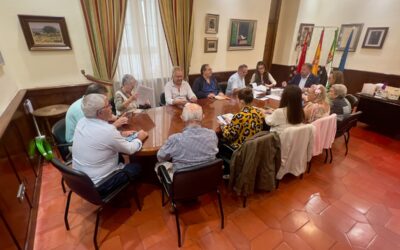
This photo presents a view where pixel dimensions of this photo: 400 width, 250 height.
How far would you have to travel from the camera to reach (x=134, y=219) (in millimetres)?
1809

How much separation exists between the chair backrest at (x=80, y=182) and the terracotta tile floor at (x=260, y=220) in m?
0.52

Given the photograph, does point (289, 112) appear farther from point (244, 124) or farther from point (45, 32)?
point (45, 32)

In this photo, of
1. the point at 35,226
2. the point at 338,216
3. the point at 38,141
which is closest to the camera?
the point at 35,226

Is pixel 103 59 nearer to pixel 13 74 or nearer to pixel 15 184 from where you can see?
pixel 13 74

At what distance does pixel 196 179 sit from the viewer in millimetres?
1391

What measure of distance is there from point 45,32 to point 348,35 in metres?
5.78

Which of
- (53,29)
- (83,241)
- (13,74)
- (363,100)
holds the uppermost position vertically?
(53,29)

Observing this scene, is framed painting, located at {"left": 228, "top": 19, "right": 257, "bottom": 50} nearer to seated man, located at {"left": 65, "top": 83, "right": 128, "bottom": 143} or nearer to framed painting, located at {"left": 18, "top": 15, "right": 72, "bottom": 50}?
framed painting, located at {"left": 18, "top": 15, "right": 72, "bottom": 50}

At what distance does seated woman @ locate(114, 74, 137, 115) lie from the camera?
2248 mm

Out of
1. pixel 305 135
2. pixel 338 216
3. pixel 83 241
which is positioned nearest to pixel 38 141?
pixel 83 241

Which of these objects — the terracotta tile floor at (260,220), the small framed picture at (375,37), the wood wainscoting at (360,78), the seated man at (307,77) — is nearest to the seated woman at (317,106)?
the terracotta tile floor at (260,220)

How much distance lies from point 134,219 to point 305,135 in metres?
1.85

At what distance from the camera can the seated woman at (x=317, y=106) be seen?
Answer: 84.7 inches

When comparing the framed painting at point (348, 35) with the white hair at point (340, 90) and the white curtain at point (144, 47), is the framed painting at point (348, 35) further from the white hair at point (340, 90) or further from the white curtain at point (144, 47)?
the white curtain at point (144, 47)
